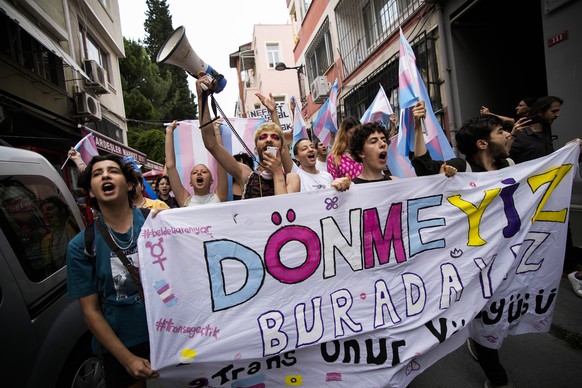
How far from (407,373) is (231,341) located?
1.12 m

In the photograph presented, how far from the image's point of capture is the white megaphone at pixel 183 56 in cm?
240

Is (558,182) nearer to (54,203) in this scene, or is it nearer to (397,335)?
(397,335)

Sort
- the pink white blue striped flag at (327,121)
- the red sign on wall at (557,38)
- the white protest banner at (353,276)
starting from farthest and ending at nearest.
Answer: the pink white blue striped flag at (327,121), the red sign on wall at (557,38), the white protest banner at (353,276)

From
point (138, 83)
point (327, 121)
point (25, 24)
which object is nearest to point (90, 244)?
point (327, 121)

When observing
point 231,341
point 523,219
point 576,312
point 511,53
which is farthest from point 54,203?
point 511,53

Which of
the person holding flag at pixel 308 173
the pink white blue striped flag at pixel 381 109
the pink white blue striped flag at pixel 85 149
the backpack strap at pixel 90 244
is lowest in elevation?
the backpack strap at pixel 90 244

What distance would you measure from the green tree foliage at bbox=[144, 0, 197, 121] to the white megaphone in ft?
85.9

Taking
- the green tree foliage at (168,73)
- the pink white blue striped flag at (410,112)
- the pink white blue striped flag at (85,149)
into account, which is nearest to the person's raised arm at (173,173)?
the pink white blue striped flag at (85,149)

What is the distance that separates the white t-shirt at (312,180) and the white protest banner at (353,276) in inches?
33.2

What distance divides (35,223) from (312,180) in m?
2.10

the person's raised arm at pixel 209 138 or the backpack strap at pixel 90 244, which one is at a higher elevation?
the person's raised arm at pixel 209 138

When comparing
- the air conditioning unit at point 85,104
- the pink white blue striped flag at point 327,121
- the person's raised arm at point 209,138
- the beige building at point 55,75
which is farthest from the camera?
the air conditioning unit at point 85,104

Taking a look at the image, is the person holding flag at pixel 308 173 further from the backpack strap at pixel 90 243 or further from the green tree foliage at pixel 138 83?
the green tree foliage at pixel 138 83

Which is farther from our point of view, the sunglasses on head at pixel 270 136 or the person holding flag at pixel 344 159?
the person holding flag at pixel 344 159
